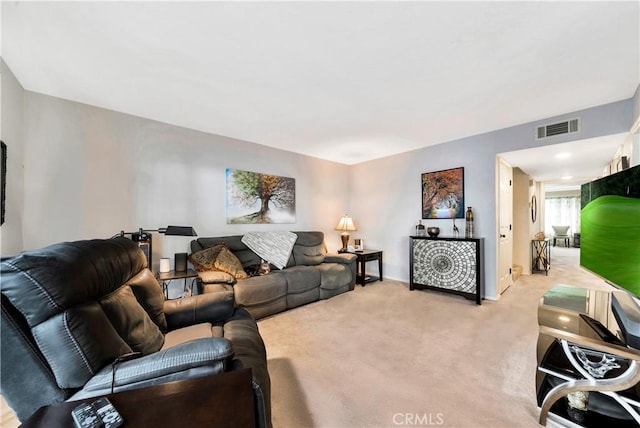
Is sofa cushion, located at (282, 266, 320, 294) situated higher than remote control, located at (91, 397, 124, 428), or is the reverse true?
remote control, located at (91, 397, 124, 428)

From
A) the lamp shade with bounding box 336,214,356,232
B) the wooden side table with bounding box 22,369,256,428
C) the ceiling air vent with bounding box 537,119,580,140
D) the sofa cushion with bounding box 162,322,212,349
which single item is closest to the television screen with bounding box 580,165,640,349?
the ceiling air vent with bounding box 537,119,580,140

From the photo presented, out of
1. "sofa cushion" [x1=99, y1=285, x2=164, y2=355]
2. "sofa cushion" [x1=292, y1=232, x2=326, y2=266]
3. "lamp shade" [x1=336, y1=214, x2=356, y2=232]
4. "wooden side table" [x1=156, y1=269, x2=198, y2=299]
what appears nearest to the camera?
"sofa cushion" [x1=99, y1=285, x2=164, y2=355]

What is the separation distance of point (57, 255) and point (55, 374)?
427 mm

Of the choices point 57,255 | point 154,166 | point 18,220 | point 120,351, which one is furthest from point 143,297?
point 154,166

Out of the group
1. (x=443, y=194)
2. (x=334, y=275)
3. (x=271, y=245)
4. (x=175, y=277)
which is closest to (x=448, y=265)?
(x=443, y=194)

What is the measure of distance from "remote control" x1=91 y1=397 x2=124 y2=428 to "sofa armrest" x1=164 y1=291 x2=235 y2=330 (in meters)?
1.05

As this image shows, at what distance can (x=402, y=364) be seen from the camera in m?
2.01

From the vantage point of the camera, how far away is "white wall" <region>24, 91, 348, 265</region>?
94.4 inches

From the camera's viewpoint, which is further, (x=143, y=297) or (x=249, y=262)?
(x=249, y=262)

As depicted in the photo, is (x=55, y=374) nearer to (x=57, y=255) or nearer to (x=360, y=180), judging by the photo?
(x=57, y=255)

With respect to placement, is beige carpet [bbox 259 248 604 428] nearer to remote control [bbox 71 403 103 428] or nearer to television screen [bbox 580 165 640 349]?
television screen [bbox 580 165 640 349]

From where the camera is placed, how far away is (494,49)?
1.78 meters

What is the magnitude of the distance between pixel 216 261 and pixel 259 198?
1.33 m

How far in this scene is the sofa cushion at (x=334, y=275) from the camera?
3635 mm
